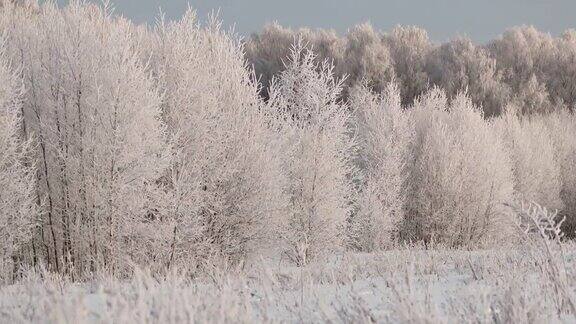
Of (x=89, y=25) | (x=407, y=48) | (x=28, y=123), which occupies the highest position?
(x=407, y=48)

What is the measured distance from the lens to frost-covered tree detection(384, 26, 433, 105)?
146 ft

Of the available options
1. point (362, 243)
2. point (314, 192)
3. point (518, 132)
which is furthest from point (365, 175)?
point (518, 132)

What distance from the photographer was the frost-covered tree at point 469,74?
4184 centimetres

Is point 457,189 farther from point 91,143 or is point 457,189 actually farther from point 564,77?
point 564,77

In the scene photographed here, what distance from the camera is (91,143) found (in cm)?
1355

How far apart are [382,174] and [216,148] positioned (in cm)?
1006

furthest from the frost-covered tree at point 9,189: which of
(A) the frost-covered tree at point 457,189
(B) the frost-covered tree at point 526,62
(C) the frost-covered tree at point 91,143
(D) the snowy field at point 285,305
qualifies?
(B) the frost-covered tree at point 526,62

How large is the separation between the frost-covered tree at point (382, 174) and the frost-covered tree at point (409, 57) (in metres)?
17.0

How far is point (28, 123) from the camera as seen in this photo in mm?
14969

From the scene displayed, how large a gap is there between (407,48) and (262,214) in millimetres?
36715

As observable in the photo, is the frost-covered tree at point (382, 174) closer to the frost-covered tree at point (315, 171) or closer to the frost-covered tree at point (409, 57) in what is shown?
the frost-covered tree at point (315, 171)

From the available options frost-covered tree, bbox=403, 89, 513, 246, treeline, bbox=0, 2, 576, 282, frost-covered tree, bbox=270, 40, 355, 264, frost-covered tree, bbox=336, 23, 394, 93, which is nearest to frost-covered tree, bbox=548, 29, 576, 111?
frost-covered tree, bbox=336, 23, 394, 93

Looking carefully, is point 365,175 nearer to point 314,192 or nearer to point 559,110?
point 314,192

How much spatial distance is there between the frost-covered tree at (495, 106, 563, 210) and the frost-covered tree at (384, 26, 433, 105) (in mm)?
10001
